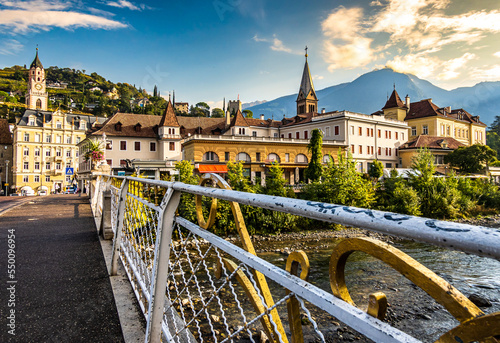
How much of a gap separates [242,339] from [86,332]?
18.9ft

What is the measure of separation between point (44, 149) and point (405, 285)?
2505 inches

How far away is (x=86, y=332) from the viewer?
280 centimetres

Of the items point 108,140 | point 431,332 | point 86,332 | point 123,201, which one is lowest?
point 431,332

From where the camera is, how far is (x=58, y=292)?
3631 millimetres

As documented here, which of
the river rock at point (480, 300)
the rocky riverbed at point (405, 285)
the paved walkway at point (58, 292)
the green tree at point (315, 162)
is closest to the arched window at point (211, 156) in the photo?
the green tree at point (315, 162)

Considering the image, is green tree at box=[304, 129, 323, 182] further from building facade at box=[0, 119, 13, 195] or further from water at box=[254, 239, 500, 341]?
building facade at box=[0, 119, 13, 195]

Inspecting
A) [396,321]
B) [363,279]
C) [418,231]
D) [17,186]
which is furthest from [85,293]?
[17,186]

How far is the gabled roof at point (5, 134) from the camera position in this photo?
59750mm

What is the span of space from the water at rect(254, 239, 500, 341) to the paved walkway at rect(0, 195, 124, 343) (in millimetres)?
8312

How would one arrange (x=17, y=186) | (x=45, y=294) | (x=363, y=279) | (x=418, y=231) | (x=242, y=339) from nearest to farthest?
(x=418, y=231), (x=45, y=294), (x=242, y=339), (x=363, y=279), (x=17, y=186)

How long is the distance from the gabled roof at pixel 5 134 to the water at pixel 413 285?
66.3 m

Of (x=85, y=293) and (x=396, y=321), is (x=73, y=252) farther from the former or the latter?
(x=396, y=321)

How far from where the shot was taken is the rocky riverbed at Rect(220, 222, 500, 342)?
8461mm

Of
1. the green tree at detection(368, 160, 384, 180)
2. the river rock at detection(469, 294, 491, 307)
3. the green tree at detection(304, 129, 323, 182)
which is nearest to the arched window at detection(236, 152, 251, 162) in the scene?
the green tree at detection(304, 129, 323, 182)
